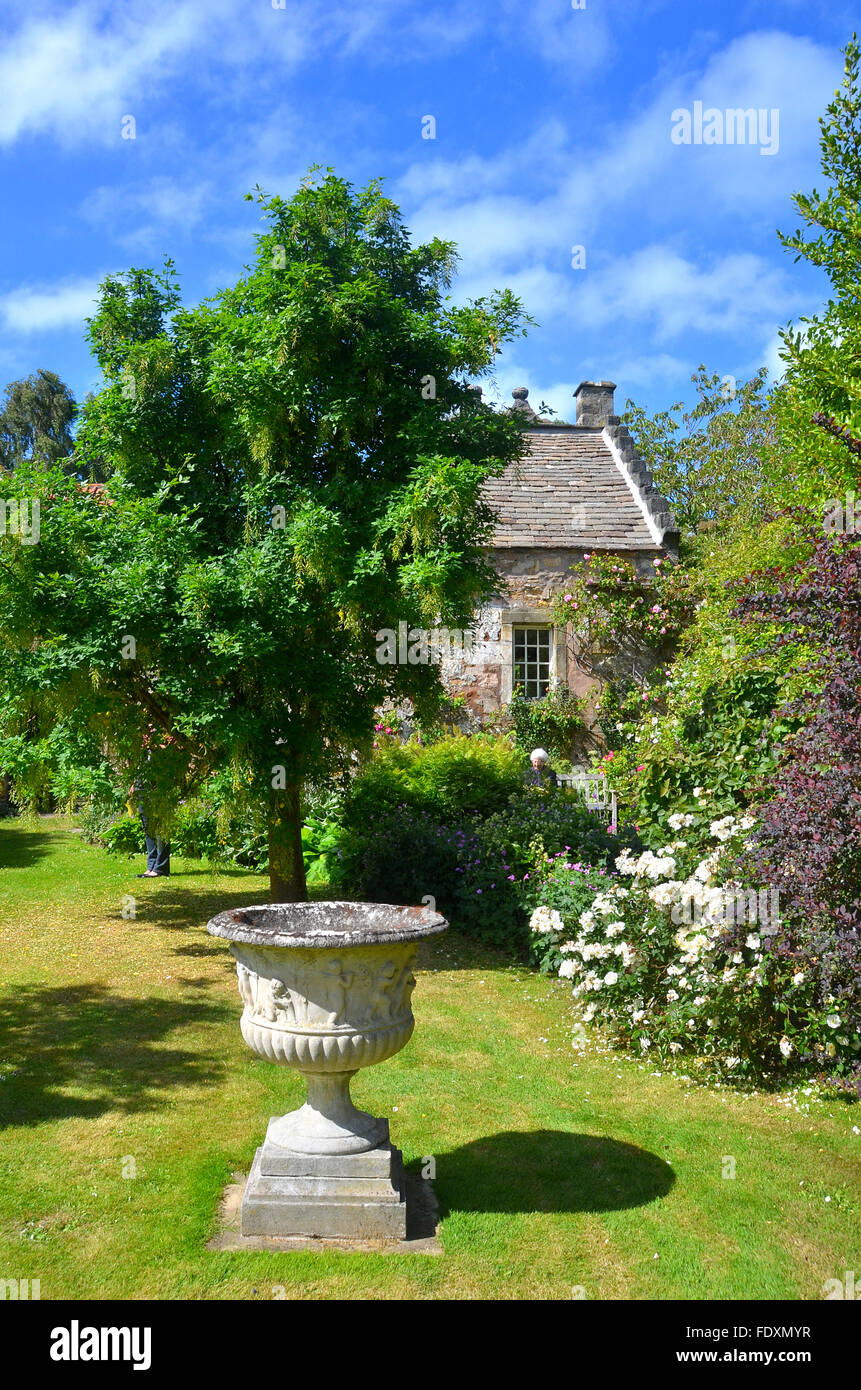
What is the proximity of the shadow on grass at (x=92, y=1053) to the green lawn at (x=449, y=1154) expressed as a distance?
0.07 feet

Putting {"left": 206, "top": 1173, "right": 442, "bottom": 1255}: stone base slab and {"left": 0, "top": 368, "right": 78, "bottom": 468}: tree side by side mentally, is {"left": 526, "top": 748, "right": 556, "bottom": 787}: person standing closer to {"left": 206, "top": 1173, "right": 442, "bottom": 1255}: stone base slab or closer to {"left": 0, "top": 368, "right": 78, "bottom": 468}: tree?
{"left": 206, "top": 1173, "right": 442, "bottom": 1255}: stone base slab

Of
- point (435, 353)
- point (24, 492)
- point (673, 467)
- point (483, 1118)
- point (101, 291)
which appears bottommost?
point (483, 1118)

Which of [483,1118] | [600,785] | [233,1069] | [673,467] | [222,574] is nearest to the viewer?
[483,1118]

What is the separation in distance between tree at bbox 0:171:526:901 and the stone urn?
418 centimetres

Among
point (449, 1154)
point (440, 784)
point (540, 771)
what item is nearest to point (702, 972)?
point (449, 1154)

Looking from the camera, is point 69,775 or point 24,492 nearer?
point 24,492

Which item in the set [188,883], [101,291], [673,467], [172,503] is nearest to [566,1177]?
[172,503]

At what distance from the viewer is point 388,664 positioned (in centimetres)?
980

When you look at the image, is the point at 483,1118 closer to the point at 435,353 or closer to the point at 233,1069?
the point at 233,1069

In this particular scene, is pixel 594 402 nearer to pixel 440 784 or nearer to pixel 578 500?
pixel 578 500

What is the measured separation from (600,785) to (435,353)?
7226mm

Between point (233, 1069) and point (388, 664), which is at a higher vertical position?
point (388, 664)

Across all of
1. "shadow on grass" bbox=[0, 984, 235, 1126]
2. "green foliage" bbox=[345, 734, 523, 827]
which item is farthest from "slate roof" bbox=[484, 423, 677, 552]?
"shadow on grass" bbox=[0, 984, 235, 1126]

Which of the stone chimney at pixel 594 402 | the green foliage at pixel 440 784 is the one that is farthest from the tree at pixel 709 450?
the green foliage at pixel 440 784
